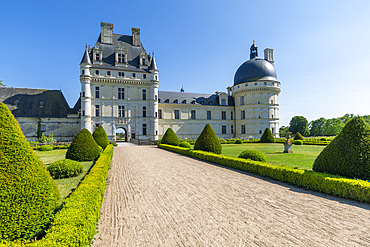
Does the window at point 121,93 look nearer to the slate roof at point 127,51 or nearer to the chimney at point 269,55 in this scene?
the slate roof at point 127,51

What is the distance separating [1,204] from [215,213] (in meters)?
4.05

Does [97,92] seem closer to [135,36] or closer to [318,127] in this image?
[135,36]

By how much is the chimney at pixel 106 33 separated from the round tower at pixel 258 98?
2738 centimetres

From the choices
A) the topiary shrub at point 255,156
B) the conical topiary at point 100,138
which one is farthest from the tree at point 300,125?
the conical topiary at point 100,138

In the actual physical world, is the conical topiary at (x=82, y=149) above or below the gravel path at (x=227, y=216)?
above

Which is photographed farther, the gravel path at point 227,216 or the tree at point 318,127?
the tree at point 318,127

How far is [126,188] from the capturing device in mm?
6918

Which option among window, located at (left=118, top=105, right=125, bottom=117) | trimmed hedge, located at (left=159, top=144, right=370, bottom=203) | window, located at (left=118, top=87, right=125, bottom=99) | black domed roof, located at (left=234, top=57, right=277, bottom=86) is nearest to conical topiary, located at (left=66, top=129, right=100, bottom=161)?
trimmed hedge, located at (left=159, top=144, right=370, bottom=203)

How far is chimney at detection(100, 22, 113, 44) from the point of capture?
113 ft

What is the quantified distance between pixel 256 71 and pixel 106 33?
3016 centimetres

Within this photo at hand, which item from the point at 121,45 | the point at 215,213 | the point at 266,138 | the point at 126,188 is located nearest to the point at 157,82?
the point at 121,45

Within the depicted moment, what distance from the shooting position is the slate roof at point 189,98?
131 ft

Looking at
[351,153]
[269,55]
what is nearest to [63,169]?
[351,153]

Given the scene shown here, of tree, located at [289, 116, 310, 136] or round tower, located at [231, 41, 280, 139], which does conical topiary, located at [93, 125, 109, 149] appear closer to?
round tower, located at [231, 41, 280, 139]
